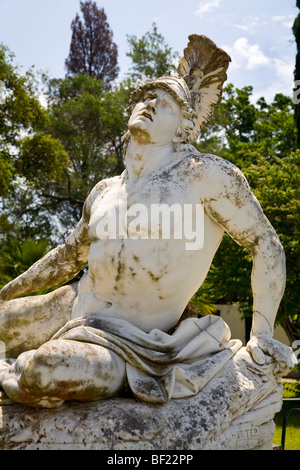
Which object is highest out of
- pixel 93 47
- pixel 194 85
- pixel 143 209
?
pixel 93 47

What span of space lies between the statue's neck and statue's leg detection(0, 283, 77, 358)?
0.77 m

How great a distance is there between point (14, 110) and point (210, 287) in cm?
659

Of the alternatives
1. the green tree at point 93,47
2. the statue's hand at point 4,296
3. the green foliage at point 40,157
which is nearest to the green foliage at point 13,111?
the green foliage at point 40,157

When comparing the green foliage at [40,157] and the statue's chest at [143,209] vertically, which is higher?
the green foliage at [40,157]

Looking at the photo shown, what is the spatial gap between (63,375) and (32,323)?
1.01 metres

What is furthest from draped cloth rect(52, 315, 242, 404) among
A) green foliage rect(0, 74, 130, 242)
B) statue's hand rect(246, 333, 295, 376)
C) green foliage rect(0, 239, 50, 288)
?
green foliage rect(0, 74, 130, 242)

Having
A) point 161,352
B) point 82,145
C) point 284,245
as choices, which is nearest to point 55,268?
point 161,352

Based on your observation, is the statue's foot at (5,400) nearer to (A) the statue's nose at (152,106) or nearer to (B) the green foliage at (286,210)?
(A) the statue's nose at (152,106)

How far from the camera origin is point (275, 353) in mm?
3176

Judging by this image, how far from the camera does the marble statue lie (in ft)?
9.57

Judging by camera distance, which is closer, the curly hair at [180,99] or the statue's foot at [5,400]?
the statue's foot at [5,400]

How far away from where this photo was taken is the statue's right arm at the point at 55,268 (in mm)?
3744

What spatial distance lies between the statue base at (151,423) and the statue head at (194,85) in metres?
Result: 1.35

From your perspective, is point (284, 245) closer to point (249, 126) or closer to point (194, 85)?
point (194, 85)
